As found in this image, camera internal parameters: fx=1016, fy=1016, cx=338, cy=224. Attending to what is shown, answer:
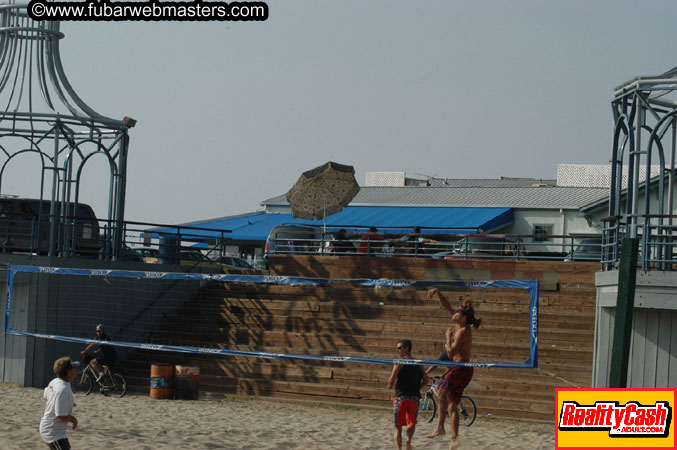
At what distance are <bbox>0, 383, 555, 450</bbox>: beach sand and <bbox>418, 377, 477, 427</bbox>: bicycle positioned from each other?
0.61 ft

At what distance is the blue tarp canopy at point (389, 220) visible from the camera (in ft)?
114

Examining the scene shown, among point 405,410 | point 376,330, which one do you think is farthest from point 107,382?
point 405,410

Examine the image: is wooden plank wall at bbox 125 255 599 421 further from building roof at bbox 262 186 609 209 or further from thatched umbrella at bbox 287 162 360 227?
building roof at bbox 262 186 609 209

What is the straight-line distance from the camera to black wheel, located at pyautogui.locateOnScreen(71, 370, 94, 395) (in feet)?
62.1

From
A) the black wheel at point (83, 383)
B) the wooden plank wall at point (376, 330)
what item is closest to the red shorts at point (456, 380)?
the wooden plank wall at point (376, 330)

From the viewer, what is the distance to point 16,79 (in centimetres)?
2152

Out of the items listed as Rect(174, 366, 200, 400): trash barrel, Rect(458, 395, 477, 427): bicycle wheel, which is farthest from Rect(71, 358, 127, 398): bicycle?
Rect(458, 395, 477, 427): bicycle wheel

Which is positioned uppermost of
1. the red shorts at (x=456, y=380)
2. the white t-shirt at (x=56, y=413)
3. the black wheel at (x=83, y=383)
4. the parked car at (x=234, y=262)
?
the parked car at (x=234, y=262)

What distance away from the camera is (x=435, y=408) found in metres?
16.6

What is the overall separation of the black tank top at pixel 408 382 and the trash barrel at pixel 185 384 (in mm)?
7704

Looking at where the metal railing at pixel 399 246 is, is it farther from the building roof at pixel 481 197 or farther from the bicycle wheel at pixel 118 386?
the building roof at pixel 481 197

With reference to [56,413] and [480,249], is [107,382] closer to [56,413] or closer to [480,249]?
[480,249]

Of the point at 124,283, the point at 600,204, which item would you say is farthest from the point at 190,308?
the point at 600,204

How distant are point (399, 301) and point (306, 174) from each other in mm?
6744
